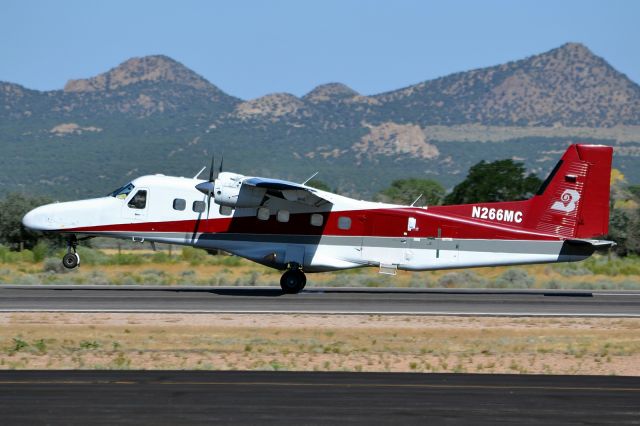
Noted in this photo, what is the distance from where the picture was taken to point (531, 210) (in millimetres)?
28859

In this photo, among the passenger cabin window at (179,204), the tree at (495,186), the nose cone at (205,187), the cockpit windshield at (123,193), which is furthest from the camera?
the tree at (495,186)

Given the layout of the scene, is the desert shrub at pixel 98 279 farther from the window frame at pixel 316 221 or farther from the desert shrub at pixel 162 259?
the desert shrub at pixel 162 259

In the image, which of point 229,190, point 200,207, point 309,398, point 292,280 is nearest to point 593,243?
point 292,280

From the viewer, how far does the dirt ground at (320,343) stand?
58.3 ft

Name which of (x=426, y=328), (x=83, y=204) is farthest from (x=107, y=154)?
(x=426, y=328)

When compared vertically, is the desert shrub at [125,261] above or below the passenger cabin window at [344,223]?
below

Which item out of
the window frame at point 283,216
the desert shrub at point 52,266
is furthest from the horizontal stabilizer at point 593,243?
the desert shrub at point 52,266

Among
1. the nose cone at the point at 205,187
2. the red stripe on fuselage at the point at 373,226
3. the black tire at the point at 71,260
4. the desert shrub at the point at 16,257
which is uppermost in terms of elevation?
the nose cone at the point at 205,187

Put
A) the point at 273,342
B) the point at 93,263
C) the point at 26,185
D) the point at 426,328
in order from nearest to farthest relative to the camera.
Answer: the point at 273,342
the point at 426,328
the point at 93,263
the point at 26,185

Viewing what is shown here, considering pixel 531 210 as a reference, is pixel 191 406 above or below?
below

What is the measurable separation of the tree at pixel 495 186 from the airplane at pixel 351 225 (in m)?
29.3

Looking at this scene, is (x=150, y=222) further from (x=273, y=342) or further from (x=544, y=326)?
(x=544, y=326)

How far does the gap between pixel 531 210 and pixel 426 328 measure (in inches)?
313

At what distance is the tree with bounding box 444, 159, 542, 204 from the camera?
58812 mm
